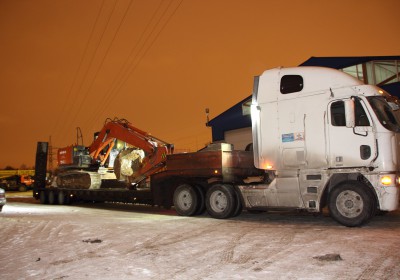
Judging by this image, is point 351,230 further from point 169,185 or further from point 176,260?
point 169,185

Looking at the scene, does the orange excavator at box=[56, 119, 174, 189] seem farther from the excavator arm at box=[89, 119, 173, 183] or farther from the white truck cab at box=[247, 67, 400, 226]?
the white truck cab at box=[247, 67, 400, 226]

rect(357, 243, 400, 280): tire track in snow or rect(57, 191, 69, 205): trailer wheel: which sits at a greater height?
rect(57, 191, 69, 205): trailer wheel

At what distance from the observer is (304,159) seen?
392 inches

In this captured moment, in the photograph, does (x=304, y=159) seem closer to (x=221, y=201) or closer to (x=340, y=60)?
(x=221, y=201)

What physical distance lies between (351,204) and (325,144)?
60.8 inches

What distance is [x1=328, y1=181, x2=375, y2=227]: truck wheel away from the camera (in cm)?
884

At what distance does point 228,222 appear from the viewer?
10.7 m

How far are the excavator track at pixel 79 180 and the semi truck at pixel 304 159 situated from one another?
4.33 meters

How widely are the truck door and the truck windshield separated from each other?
248 mm

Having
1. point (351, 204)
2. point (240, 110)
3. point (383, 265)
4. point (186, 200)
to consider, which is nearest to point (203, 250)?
point (383, 265)

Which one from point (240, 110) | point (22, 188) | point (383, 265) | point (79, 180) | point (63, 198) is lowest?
point (383, 265)

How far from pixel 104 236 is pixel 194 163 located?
13.9 ft

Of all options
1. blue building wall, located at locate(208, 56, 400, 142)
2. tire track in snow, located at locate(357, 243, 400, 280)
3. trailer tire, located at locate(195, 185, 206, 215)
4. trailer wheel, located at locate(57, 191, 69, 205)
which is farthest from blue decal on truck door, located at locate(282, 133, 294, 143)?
trailer wheel, located at locate(57, 191, 69, 205)

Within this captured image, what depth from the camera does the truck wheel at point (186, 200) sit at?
12273 mm
